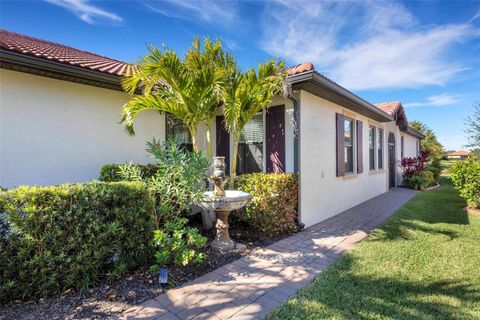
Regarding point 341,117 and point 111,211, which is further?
point 341,117

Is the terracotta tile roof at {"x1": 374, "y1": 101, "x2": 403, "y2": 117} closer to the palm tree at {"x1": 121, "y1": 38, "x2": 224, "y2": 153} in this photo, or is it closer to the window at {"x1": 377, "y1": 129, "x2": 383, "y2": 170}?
the window at {"x1": 377, "y1": 129, "x2": 383, "y2": 170}

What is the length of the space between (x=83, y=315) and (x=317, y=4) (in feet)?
25.1

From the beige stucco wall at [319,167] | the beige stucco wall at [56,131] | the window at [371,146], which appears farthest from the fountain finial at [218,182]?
the window at [371,146]

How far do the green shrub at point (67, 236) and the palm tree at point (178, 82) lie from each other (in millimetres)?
1911

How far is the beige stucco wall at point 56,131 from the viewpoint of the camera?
13.8 feet

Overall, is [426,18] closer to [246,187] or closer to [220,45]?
[220,45]

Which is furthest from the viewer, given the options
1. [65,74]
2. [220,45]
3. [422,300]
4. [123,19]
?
[123,19]

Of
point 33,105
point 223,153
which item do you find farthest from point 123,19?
point 223,153

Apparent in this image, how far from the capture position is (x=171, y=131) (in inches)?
263

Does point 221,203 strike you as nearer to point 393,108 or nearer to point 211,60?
point 211,60

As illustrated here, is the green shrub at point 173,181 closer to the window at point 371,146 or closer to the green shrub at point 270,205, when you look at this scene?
the green shrub at point 270,205

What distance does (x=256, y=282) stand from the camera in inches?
130

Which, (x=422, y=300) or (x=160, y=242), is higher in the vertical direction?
(x=160, y=242)

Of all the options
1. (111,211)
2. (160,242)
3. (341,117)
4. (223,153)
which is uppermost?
(341,117)
